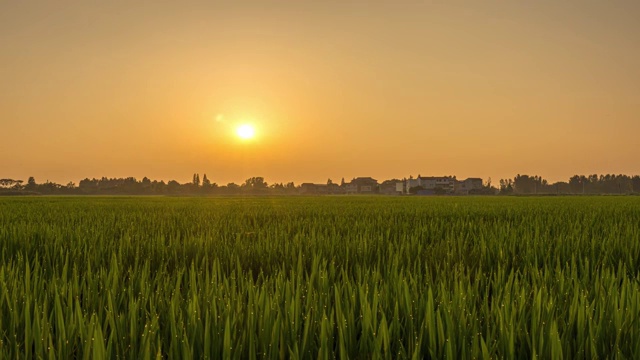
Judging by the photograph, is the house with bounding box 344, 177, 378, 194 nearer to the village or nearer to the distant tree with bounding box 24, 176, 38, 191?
the village

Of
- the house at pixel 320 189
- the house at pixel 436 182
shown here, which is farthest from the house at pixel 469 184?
the house at pixel 320 189

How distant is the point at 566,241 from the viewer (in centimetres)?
480

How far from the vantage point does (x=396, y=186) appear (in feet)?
570

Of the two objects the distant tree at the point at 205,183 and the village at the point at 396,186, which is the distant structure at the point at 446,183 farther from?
the distant tree at the point at 205,183

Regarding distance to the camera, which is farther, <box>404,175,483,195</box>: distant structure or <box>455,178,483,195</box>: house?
<box>455,178,483,195</box>: house

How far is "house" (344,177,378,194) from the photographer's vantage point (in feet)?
597

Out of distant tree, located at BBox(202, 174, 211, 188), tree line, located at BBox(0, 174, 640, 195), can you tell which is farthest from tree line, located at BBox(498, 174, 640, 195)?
distant tree, located at BBox(202, 174, 211, 188)

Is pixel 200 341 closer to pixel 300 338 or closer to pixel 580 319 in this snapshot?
pixel 300 338

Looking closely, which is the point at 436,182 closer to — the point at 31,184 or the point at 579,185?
the point at 579,185

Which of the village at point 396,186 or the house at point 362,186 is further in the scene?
the house at point 362,186

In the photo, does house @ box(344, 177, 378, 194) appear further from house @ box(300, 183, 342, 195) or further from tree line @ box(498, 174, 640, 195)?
tree line @ box(498, 174, 640, 195)

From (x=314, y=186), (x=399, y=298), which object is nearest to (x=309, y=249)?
(x=399, y=298)

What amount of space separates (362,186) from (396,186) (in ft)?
50.9

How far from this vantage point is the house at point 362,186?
18200 centimetres
